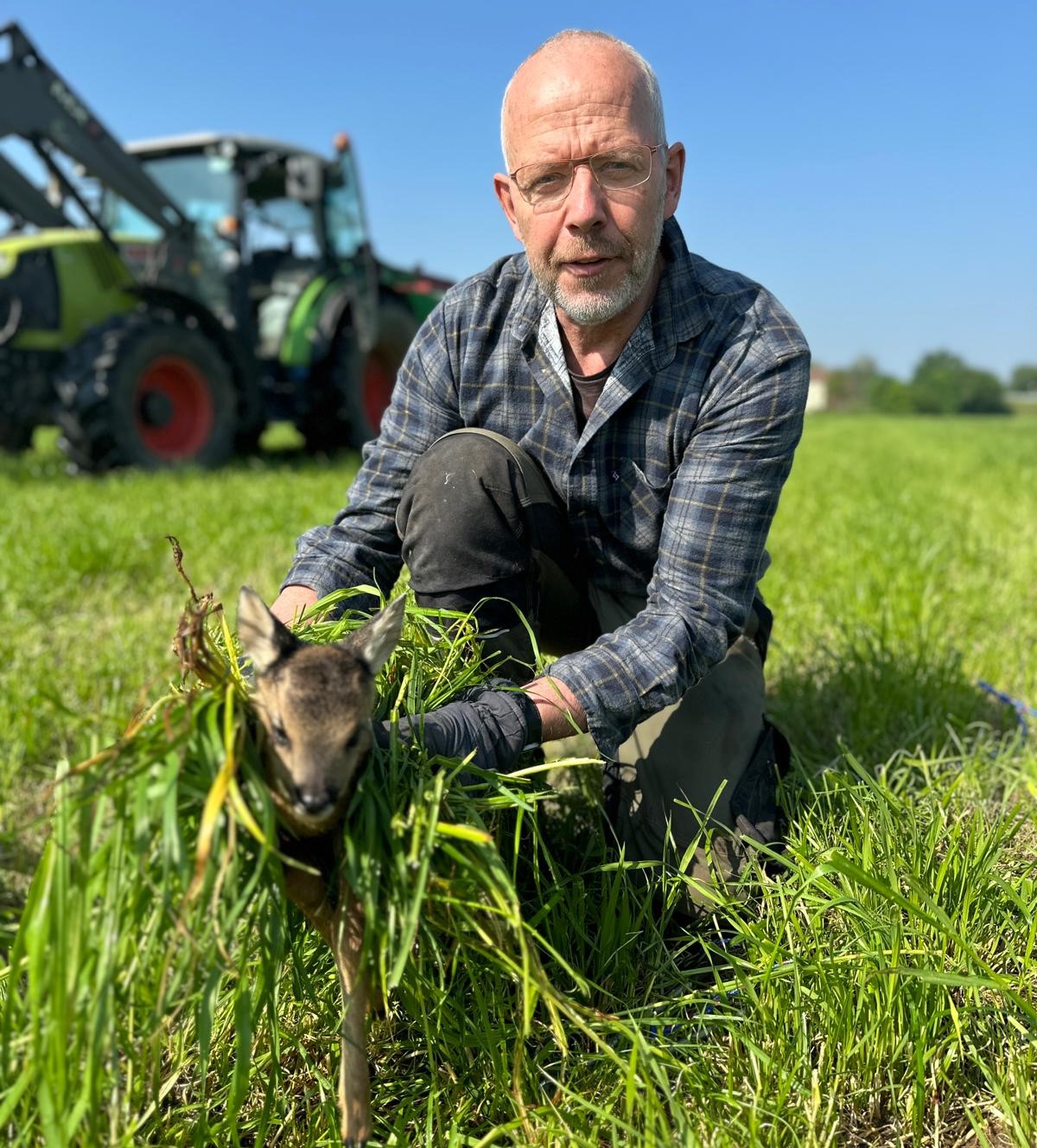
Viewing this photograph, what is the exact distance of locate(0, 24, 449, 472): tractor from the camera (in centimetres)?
801

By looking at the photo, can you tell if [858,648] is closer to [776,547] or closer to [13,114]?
[776,547]

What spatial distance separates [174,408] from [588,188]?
696 cm

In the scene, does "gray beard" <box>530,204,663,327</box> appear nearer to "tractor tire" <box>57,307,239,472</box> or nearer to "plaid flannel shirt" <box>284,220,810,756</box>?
"plaid flannel shirt" <box>284,220,810,756</box>

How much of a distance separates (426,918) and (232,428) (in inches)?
312

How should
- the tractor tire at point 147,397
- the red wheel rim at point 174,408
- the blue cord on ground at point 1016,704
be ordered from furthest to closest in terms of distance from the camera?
the red wheel rim at point 174,408, the tractor tire at point 147,397, the blue cord on ground at point 1016,704

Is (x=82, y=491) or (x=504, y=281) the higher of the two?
(x=504, y=281)

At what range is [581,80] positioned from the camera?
7.63 feet

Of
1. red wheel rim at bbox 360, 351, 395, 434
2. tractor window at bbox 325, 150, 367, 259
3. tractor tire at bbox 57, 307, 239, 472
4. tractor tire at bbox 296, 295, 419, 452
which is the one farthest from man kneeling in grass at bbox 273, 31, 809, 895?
red wheel rim at bbox 360, 351, 395, 434

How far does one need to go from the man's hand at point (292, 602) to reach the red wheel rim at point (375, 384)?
8343 millimetres

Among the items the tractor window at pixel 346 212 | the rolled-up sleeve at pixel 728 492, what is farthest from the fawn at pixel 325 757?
the tractor window at pixel 346 212

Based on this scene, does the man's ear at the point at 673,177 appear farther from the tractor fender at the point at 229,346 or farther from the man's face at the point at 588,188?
the tractor fender at the point at 229,346

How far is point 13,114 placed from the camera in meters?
7.94

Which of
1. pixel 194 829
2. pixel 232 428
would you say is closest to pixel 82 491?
pixel 232 428

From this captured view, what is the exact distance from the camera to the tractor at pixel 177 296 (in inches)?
315
